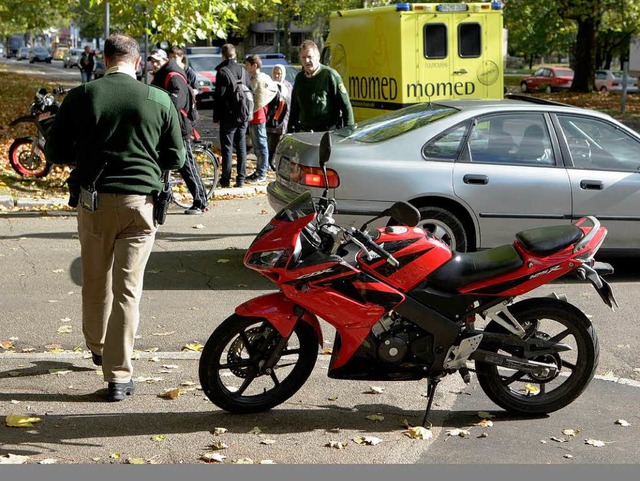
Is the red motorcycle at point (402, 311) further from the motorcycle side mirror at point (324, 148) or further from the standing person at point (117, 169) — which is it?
the standing person at point (117, 169)

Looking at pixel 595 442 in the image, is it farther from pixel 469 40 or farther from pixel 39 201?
pixel 469 40

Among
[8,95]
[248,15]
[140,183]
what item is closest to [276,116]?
[140,183]

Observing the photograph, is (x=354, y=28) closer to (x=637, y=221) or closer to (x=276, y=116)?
(x=276, y=116)

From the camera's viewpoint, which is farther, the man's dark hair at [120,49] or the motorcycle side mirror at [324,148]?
the man's dark hair at [120,49]

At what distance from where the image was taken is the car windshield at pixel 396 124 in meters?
8.98

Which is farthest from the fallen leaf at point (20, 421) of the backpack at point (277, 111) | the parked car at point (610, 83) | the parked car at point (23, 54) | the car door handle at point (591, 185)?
the parked car at point (23, 54)

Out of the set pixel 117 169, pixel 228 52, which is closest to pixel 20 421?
pixel 117 169

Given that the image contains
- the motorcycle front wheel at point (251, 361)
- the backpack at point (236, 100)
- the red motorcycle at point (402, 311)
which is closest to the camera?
the red motorcycle at point (402, 311)

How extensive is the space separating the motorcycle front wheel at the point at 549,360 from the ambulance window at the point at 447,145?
323 cm

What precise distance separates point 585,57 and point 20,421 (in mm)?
41289

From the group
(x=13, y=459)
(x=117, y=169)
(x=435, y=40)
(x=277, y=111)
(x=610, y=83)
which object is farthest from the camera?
(x=610, y=83)

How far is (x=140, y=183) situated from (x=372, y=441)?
5.86 ft

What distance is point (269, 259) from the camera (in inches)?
207

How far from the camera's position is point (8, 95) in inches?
1517
